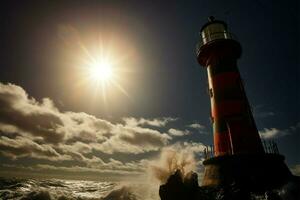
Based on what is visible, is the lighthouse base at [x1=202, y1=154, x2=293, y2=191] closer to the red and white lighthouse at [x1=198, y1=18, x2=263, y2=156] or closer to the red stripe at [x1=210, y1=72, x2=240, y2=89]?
the red and white lighthouse at [x1=198, y1=18, x2=263, y2=156]

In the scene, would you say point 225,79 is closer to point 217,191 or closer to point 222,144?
point 222,144

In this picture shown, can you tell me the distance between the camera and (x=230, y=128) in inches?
561

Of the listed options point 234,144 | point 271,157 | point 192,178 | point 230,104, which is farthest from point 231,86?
point 192,178

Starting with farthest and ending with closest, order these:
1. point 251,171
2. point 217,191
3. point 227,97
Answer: point 227,97 → point 251,171 → point 217,191

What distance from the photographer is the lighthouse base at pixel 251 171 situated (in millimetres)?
12148

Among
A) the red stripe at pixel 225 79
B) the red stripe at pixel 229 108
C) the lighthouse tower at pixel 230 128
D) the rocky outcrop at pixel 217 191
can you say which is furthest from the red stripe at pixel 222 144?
the red stripe at pixel 225 79

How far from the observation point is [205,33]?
18406 mm

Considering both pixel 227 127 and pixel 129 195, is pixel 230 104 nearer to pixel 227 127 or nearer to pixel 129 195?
pixel 227 127

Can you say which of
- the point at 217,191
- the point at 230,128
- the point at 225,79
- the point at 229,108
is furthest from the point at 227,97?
the point at 217,191

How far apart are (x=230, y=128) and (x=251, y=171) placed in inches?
Result: 115

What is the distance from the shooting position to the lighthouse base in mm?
12148

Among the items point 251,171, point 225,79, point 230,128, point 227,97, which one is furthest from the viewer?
point 225,79

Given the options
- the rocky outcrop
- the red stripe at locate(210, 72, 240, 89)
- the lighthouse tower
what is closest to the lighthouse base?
the lighthouse tower

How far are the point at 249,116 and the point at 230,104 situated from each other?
1489 millimetres
